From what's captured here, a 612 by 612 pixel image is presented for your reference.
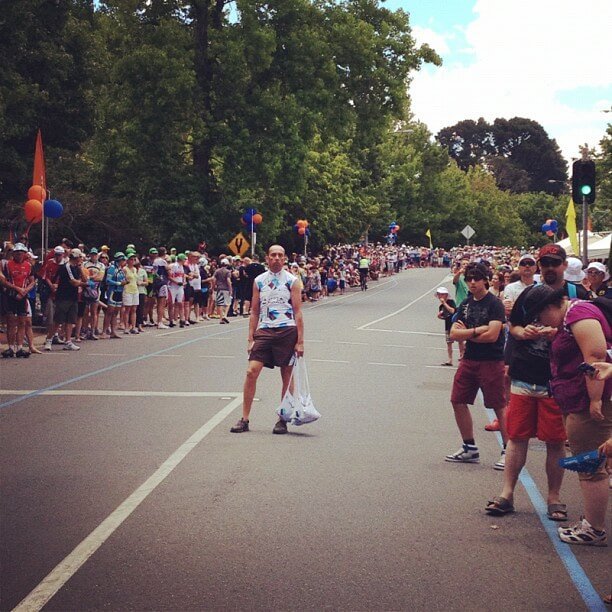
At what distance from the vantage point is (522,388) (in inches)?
286

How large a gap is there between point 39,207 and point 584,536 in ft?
60.4

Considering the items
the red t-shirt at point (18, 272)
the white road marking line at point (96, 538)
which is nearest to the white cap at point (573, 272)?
the white road marking line at point (96, 538)

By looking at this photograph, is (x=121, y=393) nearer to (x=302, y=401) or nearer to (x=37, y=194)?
(x=302, y=401)

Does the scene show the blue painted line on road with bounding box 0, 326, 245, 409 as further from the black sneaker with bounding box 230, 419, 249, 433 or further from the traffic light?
the traffic light

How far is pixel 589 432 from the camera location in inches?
242

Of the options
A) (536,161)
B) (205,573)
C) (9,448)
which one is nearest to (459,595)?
(205,573)

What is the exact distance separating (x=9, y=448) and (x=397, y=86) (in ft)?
114

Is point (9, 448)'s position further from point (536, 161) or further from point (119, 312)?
point (536, 161)

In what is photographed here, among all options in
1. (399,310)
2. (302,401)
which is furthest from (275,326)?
(399,310)

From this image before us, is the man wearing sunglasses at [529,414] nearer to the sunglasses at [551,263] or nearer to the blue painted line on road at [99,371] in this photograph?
the sunglasses at [551,263]

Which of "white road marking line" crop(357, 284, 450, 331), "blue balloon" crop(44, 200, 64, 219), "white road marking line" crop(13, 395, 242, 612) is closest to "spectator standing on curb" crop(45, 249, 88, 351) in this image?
"blue balloon" crop(44, 200, 64, 219)

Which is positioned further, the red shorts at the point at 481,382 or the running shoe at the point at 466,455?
the running shoe at the point at 466,455

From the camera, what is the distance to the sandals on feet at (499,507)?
23.0 ft

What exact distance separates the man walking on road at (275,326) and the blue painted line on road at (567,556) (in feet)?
9.82
